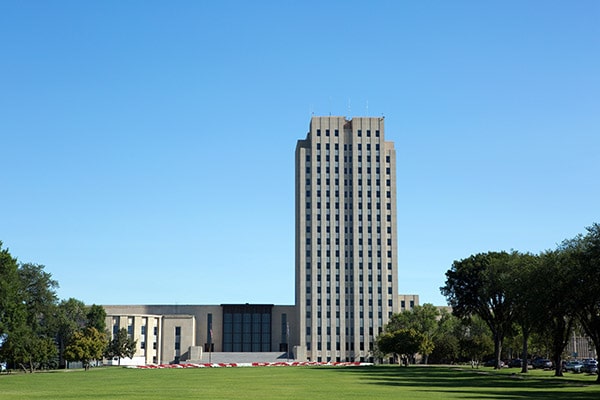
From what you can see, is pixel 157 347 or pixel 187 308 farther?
pixel 187 308

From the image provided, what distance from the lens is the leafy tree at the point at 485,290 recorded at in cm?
9925

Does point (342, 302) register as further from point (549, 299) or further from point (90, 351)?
point (549, 299)

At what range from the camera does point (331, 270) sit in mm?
189250

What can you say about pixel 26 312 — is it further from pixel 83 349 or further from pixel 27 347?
pixel 83 349

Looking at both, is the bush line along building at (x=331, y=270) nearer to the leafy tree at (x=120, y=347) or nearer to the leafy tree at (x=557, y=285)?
the leafy tree at (x=120, y=347)

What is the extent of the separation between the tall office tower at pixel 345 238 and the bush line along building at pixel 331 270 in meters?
0.25

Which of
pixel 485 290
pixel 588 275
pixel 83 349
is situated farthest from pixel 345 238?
pixel 588 275

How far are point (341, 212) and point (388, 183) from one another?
1478cm

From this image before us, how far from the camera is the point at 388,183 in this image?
A: 643 feet

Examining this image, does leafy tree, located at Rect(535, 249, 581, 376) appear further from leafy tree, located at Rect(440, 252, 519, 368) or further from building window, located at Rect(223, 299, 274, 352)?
building window, located at Rect(223, 299, 274, 352)

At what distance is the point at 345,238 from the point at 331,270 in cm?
886

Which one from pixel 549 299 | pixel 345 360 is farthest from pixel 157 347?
pixel 549 299

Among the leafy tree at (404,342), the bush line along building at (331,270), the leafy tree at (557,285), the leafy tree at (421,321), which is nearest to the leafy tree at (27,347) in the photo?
the leafy tree at (404,342)

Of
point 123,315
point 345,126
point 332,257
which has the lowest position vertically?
point 123,315
